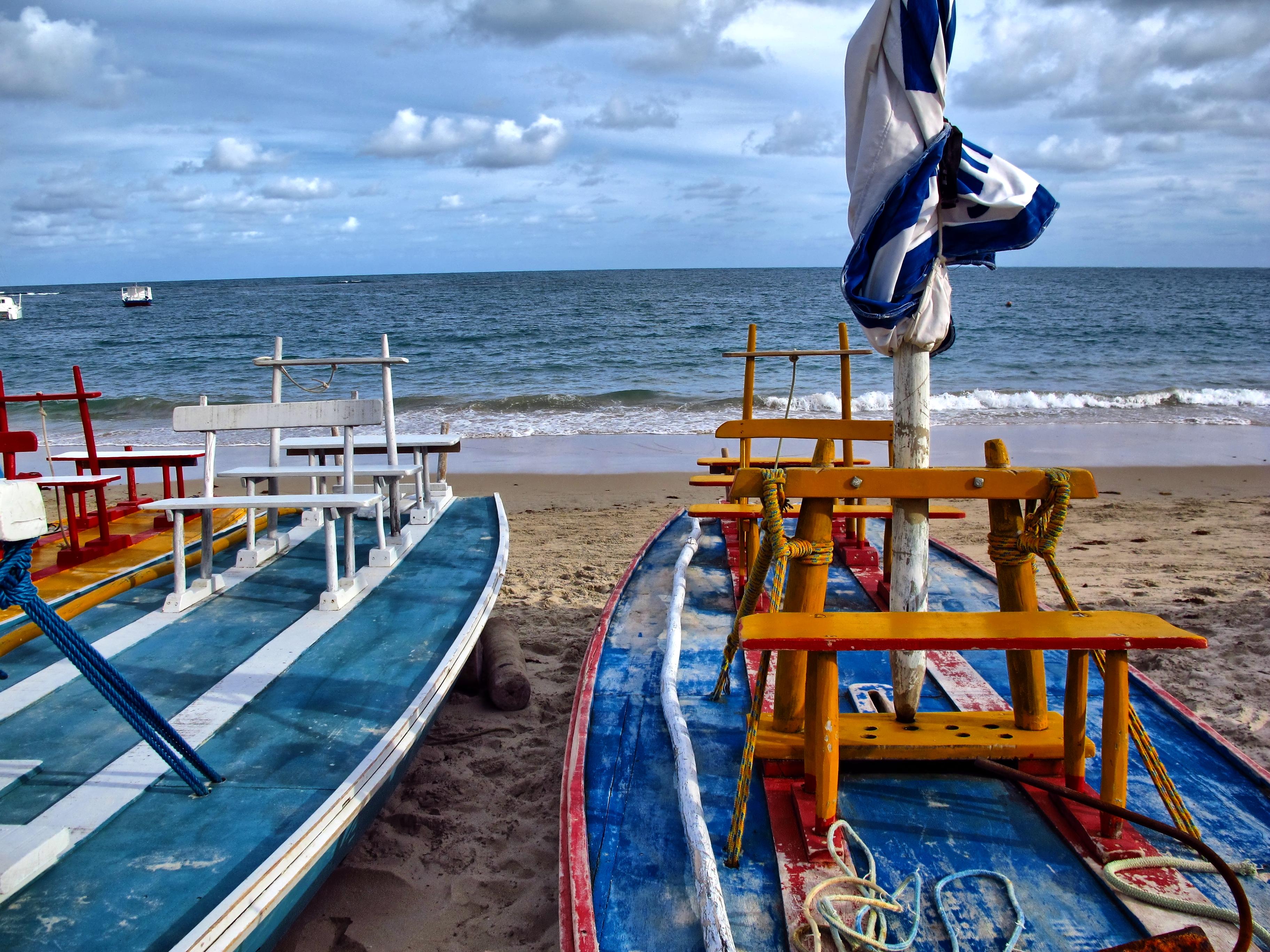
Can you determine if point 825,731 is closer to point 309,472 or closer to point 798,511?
point 798,511

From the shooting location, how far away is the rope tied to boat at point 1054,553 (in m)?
2.46

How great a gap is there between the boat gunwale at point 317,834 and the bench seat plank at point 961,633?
4.37 ft

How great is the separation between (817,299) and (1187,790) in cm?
5876

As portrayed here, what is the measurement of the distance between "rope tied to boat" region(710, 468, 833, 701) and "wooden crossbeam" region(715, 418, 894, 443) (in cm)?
83

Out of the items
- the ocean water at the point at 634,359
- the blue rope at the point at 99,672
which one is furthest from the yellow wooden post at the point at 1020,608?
the ocean water at the point at 634,359

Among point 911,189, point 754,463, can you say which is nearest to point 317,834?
point 911,189

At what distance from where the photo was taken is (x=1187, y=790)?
108 inches

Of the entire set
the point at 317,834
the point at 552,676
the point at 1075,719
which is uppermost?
the point at 1075,719

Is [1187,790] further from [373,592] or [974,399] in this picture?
Answer: [974,399]

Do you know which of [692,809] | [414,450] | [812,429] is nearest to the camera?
[692,809]

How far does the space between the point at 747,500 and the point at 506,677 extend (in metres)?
1.83

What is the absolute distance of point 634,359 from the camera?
26.2 metres

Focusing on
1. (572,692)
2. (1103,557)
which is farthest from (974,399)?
(572,692)

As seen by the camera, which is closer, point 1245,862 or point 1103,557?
point 1245,862
